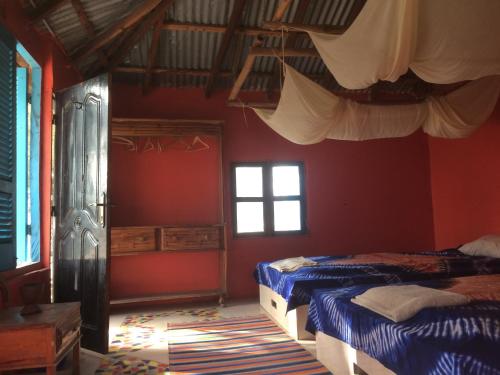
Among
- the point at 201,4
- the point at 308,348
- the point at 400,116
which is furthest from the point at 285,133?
the point at 308,348

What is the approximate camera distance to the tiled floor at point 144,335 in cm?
298

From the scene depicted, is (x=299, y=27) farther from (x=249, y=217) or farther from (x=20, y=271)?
(x=249, y=217)

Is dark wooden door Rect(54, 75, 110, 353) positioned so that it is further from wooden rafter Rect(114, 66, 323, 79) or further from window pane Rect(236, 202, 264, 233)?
window pane Rect(236, 202, 264, 233)

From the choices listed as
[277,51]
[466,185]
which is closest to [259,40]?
[277,51]

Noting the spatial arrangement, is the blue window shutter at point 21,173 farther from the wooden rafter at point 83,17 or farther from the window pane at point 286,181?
the window pane at point 286,181

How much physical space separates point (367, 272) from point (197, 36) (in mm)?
3335

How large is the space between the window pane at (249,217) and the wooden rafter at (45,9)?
318 cm

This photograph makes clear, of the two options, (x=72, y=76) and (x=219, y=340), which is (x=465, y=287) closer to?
(x=219, y=340)

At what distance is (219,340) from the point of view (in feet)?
11.6

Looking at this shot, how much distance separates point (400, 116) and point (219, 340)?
2753 mm

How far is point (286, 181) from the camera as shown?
568 centimetres

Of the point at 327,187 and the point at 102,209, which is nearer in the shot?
the point at 102,209

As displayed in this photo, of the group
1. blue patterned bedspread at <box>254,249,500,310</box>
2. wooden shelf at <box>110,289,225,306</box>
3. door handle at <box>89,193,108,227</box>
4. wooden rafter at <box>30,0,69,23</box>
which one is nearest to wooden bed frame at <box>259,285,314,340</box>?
blue patterned bedspread at <box>254,249,500,310</box>

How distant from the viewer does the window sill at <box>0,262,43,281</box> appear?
258 cm
